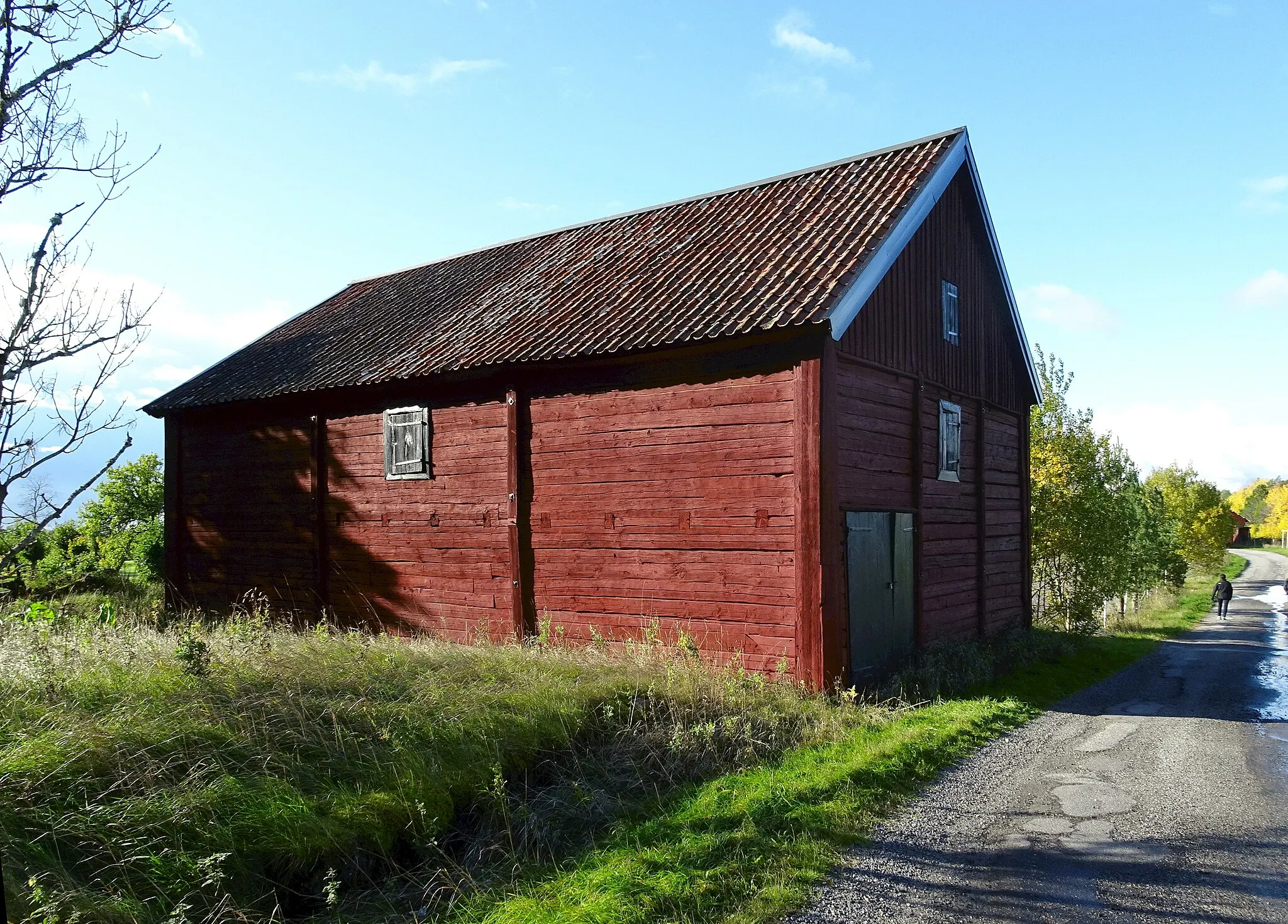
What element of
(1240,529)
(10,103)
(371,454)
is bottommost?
(1240,529)

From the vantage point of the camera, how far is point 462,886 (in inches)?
213

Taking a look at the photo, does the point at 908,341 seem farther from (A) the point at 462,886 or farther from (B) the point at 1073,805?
(A) the point at 462,886

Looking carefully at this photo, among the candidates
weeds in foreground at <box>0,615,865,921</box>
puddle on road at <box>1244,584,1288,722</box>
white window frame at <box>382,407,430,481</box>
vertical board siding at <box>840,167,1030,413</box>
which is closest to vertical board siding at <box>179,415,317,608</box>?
white window frame at <box>382,407,430,481</box>

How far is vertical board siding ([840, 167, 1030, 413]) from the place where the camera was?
11.8m

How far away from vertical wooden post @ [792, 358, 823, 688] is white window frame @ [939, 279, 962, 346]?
15.1 ft

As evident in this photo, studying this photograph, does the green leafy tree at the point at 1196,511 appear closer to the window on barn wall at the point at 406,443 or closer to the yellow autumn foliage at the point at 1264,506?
the window on barn wall at the point at 406,443

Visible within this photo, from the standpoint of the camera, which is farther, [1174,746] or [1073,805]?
[1174,746]

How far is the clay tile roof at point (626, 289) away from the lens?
35.9ft

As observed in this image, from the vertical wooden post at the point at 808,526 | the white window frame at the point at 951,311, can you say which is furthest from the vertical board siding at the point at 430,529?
the white window frame at the point at 951,311

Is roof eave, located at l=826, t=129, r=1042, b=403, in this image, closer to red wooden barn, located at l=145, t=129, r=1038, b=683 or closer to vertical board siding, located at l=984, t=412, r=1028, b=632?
red wooden barn, located at l=145, t=129, r=1038, b=683

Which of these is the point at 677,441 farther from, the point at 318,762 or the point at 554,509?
the point at 318,762

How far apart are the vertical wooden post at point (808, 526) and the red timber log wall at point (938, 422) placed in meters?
0.23

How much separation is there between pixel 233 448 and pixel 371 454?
3830 millimetres

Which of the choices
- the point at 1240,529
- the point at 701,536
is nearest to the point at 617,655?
the point at 701,536
